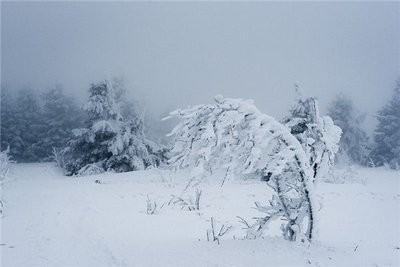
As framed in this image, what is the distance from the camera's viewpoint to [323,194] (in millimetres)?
16953

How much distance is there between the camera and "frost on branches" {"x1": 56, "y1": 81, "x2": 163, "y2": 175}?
2952 cm

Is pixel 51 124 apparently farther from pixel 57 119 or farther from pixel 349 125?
pixel 349 125

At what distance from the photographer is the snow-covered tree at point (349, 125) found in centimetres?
4438

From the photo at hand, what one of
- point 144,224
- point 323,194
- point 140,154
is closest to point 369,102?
point 140,154

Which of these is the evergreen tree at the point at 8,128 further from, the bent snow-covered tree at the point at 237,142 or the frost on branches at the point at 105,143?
the bent snow-covered tree at the point at 237,142

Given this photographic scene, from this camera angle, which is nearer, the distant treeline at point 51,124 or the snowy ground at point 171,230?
the snowy ground at point 171,230

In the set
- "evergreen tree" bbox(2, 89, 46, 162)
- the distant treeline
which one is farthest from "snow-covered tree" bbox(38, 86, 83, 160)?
"evergreen tree" bbox(2, 89, 46, 162)

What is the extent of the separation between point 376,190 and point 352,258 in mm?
13526

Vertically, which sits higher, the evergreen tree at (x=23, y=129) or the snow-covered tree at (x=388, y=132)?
the snow-covered tree at (x=388, y=132)

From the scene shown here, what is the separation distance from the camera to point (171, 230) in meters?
9.99

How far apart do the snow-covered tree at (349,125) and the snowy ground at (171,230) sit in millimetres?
26942

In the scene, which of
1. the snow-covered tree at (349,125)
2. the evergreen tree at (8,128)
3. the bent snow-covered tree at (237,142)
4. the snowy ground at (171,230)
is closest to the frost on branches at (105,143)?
the snowy ground at (171,230)

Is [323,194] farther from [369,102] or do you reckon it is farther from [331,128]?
[369,102]

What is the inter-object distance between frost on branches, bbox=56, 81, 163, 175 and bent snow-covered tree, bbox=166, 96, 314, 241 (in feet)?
75.2
